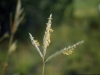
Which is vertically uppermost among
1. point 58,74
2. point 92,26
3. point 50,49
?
point 92,26

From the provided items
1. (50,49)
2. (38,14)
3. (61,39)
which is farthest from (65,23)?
(38,14)

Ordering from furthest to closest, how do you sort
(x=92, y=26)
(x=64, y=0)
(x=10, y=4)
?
1. (x=92, y=26)
2. (x=64, y=0)
3. (x=10, y=4)

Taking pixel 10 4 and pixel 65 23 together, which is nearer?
pixel 10 4

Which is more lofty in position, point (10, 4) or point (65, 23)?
point (65, 23)

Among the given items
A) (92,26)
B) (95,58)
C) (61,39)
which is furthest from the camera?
(92,26)

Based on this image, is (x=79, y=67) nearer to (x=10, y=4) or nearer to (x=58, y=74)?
(x=58, y=74)

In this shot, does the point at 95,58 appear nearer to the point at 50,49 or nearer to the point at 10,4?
the point at 50,49
